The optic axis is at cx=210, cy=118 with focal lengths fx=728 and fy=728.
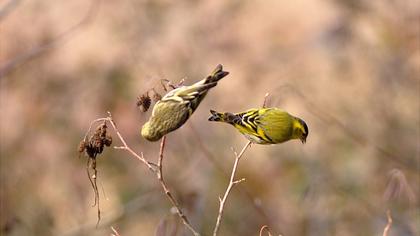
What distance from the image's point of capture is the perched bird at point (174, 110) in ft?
5.51

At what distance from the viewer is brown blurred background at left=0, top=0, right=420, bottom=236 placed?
4.35 meters

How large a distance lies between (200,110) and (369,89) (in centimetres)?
144

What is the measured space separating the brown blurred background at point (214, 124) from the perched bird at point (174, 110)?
6.34 ft

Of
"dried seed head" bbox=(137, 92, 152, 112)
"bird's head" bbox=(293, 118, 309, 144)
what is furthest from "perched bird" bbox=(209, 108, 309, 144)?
"dried seed head" bbox=(137, 92, 152, 112)

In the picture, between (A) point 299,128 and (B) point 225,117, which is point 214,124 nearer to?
(A) point 299,128

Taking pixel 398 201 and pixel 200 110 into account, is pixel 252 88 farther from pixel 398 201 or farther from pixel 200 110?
pixel 398 201

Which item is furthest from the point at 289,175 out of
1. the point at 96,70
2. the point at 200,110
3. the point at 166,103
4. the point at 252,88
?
the point at 166,103

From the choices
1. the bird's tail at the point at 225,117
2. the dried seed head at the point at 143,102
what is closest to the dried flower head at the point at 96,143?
the dried seed head at the point at 143,102

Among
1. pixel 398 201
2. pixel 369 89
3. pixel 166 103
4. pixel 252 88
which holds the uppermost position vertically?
pixel 166 103

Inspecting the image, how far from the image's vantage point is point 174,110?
66.4 inches

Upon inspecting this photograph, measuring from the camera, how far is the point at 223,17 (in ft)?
20.9

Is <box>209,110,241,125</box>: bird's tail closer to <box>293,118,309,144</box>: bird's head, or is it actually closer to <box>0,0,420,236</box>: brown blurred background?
<box>293,118,309,144</box>: bird's head

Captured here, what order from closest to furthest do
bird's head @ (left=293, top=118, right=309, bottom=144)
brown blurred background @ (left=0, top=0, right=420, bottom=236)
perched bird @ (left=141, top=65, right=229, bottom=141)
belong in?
perched bird @ (left=141, top=65, right=229, bottom=141)
bird's head @ (left=293, top=118, right=309, bottom=144)
brown blurred background @ (left=0, top=0, right=420, bottom=236)

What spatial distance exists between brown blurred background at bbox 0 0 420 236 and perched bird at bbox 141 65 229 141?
6.34 feet
